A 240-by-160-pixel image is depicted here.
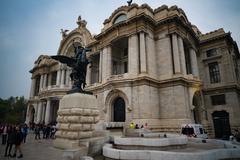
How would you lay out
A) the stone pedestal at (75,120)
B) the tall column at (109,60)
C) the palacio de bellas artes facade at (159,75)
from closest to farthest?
the stone pedestal at (75,120)
the palacio de bellas artes facade at (159,75)
the tall column at (109,60)

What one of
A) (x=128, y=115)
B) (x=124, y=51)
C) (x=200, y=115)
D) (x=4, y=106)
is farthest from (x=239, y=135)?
(x=4, y=106)

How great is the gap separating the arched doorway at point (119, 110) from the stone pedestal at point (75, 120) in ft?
36.3

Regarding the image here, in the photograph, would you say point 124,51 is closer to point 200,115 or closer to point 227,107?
point 200,115

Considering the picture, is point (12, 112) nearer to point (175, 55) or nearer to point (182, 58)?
point (175, 55)

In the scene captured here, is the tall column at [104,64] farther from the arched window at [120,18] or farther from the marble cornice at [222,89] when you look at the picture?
the marble cornice at [222,89]

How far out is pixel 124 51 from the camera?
28.2 m

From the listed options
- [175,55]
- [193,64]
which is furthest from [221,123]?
[175,55]

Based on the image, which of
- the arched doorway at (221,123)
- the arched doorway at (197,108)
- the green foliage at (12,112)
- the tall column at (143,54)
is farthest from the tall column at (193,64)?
the green foliage at (12,112)

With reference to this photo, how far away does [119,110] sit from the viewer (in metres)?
21.8

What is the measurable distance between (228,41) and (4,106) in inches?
2454

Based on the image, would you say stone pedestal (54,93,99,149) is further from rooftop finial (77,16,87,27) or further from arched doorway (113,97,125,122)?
rooftop finial (77,16,87,27)

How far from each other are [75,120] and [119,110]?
12.5 metres

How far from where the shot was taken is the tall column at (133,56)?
20766 millimetres

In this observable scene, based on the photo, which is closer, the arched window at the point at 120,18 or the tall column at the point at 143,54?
the tall column at the point at 143,54
